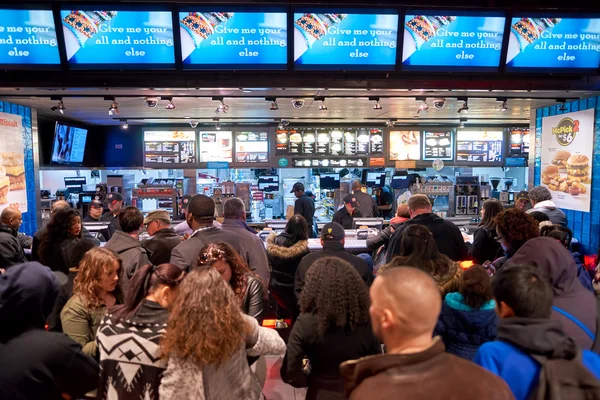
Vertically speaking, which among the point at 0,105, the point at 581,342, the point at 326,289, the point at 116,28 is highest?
the point at 116,28

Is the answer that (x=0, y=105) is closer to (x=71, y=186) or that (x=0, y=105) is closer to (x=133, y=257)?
(x=71, y=186)

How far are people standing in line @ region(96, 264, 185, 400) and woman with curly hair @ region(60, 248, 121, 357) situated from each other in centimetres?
58

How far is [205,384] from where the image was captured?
71.2 inches

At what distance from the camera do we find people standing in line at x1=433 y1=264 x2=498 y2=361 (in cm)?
239

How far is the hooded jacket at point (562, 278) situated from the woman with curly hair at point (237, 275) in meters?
1.54

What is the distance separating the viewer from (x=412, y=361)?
1311 millimetres

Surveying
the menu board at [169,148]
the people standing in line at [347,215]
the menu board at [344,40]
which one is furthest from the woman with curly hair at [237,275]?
the menu board at [169,148]

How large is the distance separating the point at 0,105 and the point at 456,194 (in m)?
7.65

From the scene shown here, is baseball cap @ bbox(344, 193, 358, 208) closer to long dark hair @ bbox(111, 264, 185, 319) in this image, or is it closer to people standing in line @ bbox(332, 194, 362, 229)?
people standing in line @ bbox(332, 194, 362, 229)

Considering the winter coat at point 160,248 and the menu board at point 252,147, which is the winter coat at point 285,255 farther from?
the menu board at point 252,147

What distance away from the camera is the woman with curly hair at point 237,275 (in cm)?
275

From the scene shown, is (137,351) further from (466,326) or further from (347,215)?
(347,215)

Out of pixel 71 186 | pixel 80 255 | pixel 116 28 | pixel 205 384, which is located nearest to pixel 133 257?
pixel 80 255

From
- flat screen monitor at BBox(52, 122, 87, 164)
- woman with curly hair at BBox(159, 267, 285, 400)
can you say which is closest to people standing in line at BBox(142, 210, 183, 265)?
woman with curly hair at BBox(159, 267, 285, 400)
